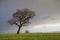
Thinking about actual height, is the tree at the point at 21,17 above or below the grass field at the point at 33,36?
above

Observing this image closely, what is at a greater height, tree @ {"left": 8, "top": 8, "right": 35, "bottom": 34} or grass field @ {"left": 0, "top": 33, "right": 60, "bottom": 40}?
tree @ {"left": 8, "top": 8, "right": 35, "bottom": 34}

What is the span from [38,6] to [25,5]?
20cm

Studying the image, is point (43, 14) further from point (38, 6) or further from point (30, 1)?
point (30, 1)

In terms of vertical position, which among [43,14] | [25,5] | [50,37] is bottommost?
[50,37]

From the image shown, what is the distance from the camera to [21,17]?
220 centimetres

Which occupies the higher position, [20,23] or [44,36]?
[20,23]

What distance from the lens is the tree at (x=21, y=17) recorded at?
2186mm

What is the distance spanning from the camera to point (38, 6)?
7.28 ft

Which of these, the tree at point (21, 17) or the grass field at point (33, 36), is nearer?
the grass field at point (33, 36)

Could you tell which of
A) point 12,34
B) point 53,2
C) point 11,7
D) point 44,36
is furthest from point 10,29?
point 53,2

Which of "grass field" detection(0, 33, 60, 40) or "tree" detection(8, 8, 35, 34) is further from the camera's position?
"tree" detection(8, 8, 35, 34)

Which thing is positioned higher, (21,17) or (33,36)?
(21,17)

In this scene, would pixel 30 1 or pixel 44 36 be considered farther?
pixel 30 1

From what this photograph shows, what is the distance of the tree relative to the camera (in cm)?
219
